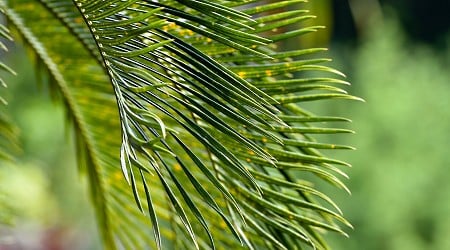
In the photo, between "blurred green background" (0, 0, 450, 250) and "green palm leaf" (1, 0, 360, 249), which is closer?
"green palm leaf" (1, 0, 360, 249)

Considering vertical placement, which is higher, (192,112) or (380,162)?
(192,112)

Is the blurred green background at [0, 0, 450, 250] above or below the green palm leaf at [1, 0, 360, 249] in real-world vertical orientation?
below

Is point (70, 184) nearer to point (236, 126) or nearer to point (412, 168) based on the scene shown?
point (412, 168)

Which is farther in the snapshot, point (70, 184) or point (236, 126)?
point (70, 184)

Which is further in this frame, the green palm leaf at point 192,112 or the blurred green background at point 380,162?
the blurred green background at point 380,162

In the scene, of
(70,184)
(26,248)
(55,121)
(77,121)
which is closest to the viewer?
(77,121)

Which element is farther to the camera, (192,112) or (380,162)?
(380,162)

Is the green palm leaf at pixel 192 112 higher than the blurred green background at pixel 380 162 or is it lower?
higher

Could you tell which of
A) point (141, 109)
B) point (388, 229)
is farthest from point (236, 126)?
point (388, 229)
